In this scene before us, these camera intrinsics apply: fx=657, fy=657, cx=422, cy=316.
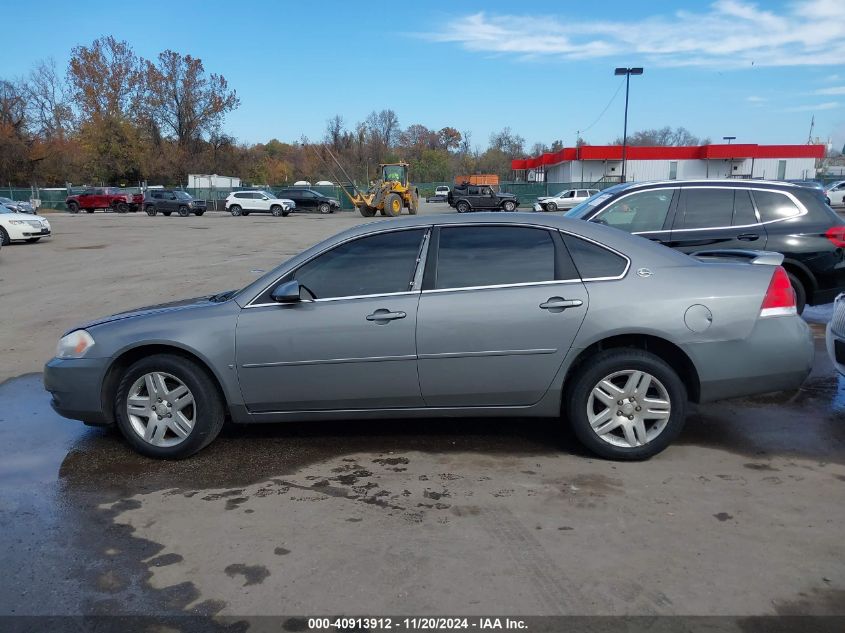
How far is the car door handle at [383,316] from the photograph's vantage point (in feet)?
13.7

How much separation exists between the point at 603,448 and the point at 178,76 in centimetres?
8216

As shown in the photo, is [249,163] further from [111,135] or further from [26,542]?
[26,542]

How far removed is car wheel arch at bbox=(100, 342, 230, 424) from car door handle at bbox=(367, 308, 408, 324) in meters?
1.10

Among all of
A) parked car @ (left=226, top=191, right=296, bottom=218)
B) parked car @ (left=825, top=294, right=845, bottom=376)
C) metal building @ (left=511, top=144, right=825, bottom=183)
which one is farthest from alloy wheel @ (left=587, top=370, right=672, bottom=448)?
metal building @ (left=511, top=144, right=825, bottom=183)

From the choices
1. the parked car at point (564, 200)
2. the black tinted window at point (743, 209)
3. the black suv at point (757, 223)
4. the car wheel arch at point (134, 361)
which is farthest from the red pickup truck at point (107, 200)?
the car wheel arch at point (134, 361)

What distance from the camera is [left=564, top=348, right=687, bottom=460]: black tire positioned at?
13.7 feet

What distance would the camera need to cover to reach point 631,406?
4.20m

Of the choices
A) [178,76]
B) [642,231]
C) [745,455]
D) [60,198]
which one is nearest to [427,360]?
[745,455]

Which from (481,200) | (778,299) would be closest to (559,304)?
(778,299)

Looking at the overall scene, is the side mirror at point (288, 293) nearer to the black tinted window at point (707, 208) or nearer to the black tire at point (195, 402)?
the black tire at point (195, 402)

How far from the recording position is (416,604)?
2.82m

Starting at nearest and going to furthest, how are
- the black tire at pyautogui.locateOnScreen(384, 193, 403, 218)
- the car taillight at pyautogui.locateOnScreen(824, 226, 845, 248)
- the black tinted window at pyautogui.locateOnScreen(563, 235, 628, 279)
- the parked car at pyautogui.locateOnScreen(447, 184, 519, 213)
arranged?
the black tinted window at pyautogui.locateOnScreen(563, 235, 628, 279) < the car taillight at pyautogui.locateOnScreen(824, 226, 845, 248) < the black tire at pyautogui.locateOnScreen(384, 193, 403, 218) < the parked car at pyautogui.locateOnScreen(447, 184, 519, 213)

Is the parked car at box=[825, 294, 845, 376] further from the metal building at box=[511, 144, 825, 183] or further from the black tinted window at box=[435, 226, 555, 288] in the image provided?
the metal building at box=[511, 144, 825, 183]

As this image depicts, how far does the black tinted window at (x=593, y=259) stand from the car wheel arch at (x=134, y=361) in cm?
248
